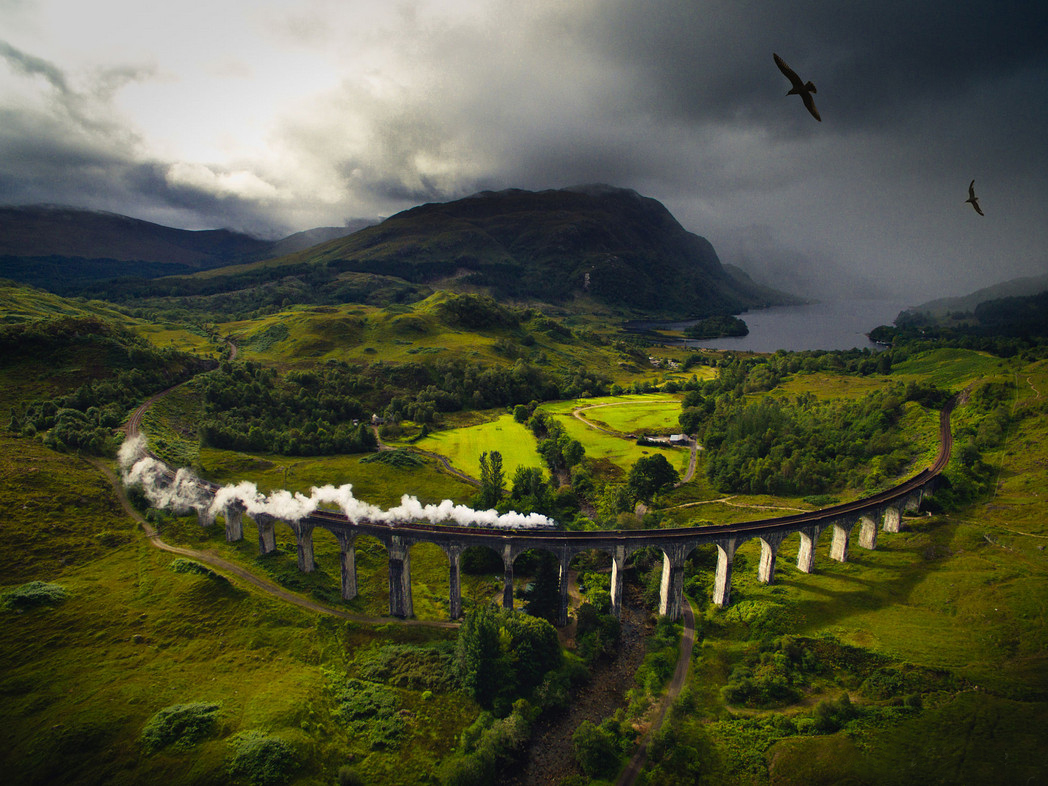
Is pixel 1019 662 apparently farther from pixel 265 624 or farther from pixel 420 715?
pixel 265 624

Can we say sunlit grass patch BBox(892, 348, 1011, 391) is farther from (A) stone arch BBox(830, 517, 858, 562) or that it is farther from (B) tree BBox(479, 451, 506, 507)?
(B) tree BBox(479, 451, 506, 507)

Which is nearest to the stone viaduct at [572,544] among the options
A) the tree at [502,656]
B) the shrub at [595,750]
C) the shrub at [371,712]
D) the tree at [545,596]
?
the tree at [545,596]

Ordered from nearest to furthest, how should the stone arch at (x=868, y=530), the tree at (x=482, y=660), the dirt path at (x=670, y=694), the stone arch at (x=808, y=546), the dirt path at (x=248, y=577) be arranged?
the dirt path at (x=670, y=694) < the tree at (x=482, y=660) < the dirt path at (x=248, y=577) < the stone arch at (x=808, y=546) < the stone arch at (x=868, y=530)

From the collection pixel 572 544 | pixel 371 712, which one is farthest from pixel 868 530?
pixel 371 712

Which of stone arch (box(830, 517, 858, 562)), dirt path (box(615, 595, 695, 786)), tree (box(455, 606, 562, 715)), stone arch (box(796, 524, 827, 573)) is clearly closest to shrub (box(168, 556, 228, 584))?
tree (box(455, 606, 562, 715))

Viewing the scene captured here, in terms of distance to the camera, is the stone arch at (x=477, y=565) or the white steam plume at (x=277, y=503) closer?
the white steam plume at (x=277, y=503)

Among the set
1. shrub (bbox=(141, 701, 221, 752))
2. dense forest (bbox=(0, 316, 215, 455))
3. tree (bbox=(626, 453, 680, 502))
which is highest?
dense forest (bbox=(0, 316, 215, 455))

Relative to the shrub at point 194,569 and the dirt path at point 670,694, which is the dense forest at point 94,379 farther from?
the dirt path at point 670,694
